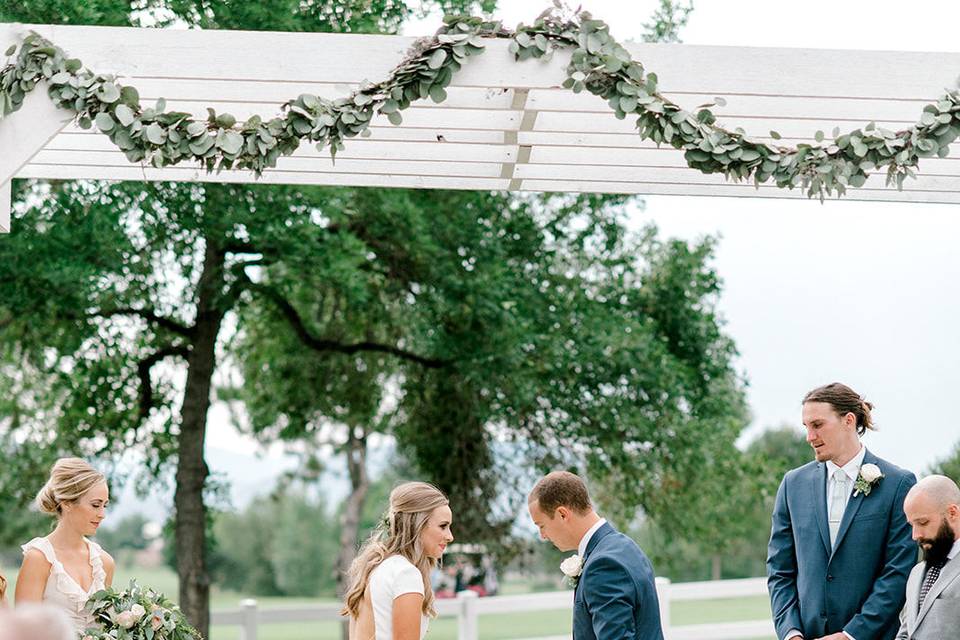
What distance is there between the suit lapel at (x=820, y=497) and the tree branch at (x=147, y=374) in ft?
27.4

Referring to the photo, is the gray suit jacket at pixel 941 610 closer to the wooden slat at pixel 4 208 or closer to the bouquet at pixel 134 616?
the bouquet at pixel 134 616

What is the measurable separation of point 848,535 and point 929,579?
0.50 metres

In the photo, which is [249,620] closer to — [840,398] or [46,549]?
[46,549]

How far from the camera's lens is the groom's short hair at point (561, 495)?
397 cm

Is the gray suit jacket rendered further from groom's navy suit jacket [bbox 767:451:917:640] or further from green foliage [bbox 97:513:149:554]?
green foliage [bbox 97:513:149:554]

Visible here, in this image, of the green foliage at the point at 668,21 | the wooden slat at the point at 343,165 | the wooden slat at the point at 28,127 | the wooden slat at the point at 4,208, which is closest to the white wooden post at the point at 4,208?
the wooden slat at the point at 4,208

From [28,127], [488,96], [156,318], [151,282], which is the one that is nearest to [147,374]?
[156,318]

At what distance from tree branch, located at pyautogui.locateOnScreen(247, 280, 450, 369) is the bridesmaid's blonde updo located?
683cm

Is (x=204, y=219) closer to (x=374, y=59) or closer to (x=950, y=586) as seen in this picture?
(x=374, y=59)

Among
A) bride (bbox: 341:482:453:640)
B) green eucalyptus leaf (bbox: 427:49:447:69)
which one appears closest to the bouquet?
bride (bbox: 341:482:453:640)

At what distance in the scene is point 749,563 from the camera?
38094 mm

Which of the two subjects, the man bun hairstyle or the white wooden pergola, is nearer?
the white wooden pergola

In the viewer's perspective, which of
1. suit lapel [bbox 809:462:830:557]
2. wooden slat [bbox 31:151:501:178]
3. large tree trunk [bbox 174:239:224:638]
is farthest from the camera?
large tree trunk [bbox 174:239:224:638]

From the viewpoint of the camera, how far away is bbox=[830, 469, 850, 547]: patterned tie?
4.94 meters
